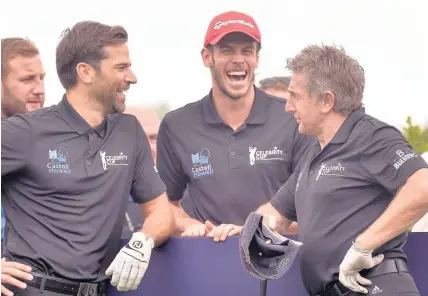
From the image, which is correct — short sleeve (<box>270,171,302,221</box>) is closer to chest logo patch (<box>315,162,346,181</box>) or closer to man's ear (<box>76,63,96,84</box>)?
chest logo patch (<box>315,162,346,181</box>)

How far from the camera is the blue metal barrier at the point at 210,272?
4.38 m

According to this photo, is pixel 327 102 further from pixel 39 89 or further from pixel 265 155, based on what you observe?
pixel 39 89

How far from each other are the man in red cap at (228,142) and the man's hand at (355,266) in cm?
92

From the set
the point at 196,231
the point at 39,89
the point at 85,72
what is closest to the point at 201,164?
the point at 196,231

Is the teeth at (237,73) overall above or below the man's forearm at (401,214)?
above

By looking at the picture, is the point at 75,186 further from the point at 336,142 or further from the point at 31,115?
the point at 336,142

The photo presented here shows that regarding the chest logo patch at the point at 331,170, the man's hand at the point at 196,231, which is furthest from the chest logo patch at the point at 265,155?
the chest logo patch at the point at 331,170

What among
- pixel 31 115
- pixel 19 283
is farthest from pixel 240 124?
pixel 19 283

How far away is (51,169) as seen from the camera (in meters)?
4.38

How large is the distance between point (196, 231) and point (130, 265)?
0.46 m

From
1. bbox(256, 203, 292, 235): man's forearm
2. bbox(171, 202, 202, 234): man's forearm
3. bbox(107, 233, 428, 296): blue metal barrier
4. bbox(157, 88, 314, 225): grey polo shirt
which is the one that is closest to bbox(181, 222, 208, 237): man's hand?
bbox(107, 233, 428, 296): blue metal barrier

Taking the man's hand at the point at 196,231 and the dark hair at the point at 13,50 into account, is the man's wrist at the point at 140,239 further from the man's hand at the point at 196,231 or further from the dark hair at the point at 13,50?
the dark hair at the point at 13,50

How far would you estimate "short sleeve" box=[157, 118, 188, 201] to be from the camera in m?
5.17

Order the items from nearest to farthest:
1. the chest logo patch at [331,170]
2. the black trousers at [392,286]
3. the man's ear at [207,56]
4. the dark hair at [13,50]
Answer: the black trousers at [392,286]
the chest logo patch at [331,170]
the man's ear at [207,56]
the dark hair at [13,50]
